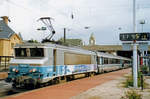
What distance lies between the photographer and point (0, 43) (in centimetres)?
4297

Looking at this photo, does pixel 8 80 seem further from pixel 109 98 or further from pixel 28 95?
pixel 109 98

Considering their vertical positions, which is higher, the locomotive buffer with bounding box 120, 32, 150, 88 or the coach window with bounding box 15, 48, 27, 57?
the locomotive buffer with bounding box 120, 32, 150, 88

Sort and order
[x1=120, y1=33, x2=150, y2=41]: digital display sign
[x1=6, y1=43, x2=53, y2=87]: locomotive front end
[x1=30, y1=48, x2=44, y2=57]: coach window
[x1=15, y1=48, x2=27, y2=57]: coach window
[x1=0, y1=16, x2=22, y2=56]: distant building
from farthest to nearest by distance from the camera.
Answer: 1. [x1=0, y1=16, x2=22, y2=56]: distant building
2. [x1=15, y1=48, x2=27, y2=57]: coach window
3. [x1=30, y1=48, x2=44, y2=57]: coach window
4. [x1=120, y1=33, x2=150, y2=41]: digital display sign
5. [x1=6, y1=43, x2=53, y2=87]: locomotive front end

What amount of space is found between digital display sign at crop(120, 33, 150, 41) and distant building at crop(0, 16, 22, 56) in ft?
102

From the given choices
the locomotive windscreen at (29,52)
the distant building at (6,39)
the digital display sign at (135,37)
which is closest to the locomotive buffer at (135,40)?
the digital display sign at (135,37)

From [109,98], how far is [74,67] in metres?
9.46

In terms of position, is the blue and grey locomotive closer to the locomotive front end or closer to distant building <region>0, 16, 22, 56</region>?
the locomotive front end

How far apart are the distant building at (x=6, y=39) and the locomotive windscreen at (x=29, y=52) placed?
27.9m

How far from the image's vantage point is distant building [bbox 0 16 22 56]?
4297cm

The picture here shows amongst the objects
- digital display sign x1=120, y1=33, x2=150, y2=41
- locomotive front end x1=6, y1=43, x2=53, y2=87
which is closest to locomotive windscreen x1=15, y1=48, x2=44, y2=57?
locomotive front end x1=6, y1=43, x2=53, y2=87

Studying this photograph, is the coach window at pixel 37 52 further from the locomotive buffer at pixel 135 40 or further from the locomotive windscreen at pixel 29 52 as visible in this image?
the locomotive buffer at pixel 135 40

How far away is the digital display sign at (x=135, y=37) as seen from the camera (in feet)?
50.5

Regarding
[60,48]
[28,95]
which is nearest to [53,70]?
[60,48]

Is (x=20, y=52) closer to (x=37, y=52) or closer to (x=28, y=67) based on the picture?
(x=37, y=52)
